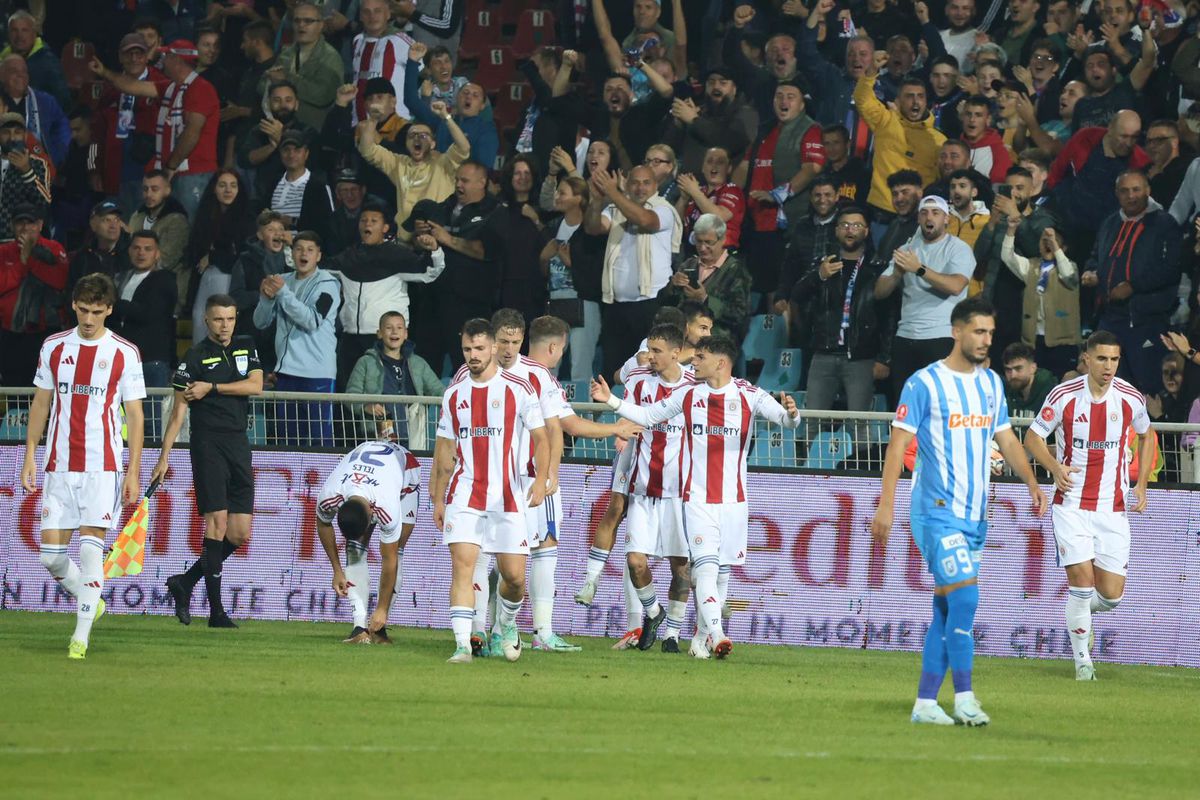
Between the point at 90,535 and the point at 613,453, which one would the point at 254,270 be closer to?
the point at 613,453

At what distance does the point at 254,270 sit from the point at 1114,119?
8.32m

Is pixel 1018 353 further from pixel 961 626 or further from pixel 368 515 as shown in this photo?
pixel 961 626

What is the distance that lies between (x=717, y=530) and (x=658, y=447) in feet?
2.84

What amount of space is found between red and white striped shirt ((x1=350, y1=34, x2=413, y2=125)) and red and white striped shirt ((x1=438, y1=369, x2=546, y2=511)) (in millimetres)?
8057

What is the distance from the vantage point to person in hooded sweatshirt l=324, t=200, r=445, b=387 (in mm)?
17281

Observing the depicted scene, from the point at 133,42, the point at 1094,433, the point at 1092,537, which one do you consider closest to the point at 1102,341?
the point at 1094,433

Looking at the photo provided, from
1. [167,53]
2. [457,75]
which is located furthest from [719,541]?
[167,53]

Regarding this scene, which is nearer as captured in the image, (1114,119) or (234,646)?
(234,646)

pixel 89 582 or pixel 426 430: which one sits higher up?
pixel 426 430

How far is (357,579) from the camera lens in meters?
13.3

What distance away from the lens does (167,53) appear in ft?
66.8

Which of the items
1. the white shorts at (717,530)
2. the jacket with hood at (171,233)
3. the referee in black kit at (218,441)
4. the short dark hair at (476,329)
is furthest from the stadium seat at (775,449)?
the jacket with hood at (171,233)

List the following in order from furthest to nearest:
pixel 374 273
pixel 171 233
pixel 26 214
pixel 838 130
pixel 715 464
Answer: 1. pixel 171 233
2. pixel 26 214
3. pixel 374 273
4. pixel 838 130
5. pixel 715 464

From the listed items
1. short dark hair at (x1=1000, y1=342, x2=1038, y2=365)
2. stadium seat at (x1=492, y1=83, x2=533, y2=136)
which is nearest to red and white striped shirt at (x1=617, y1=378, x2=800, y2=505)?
short dark hair at (x1=1000, y1=342, x2=1038, y2=365)
